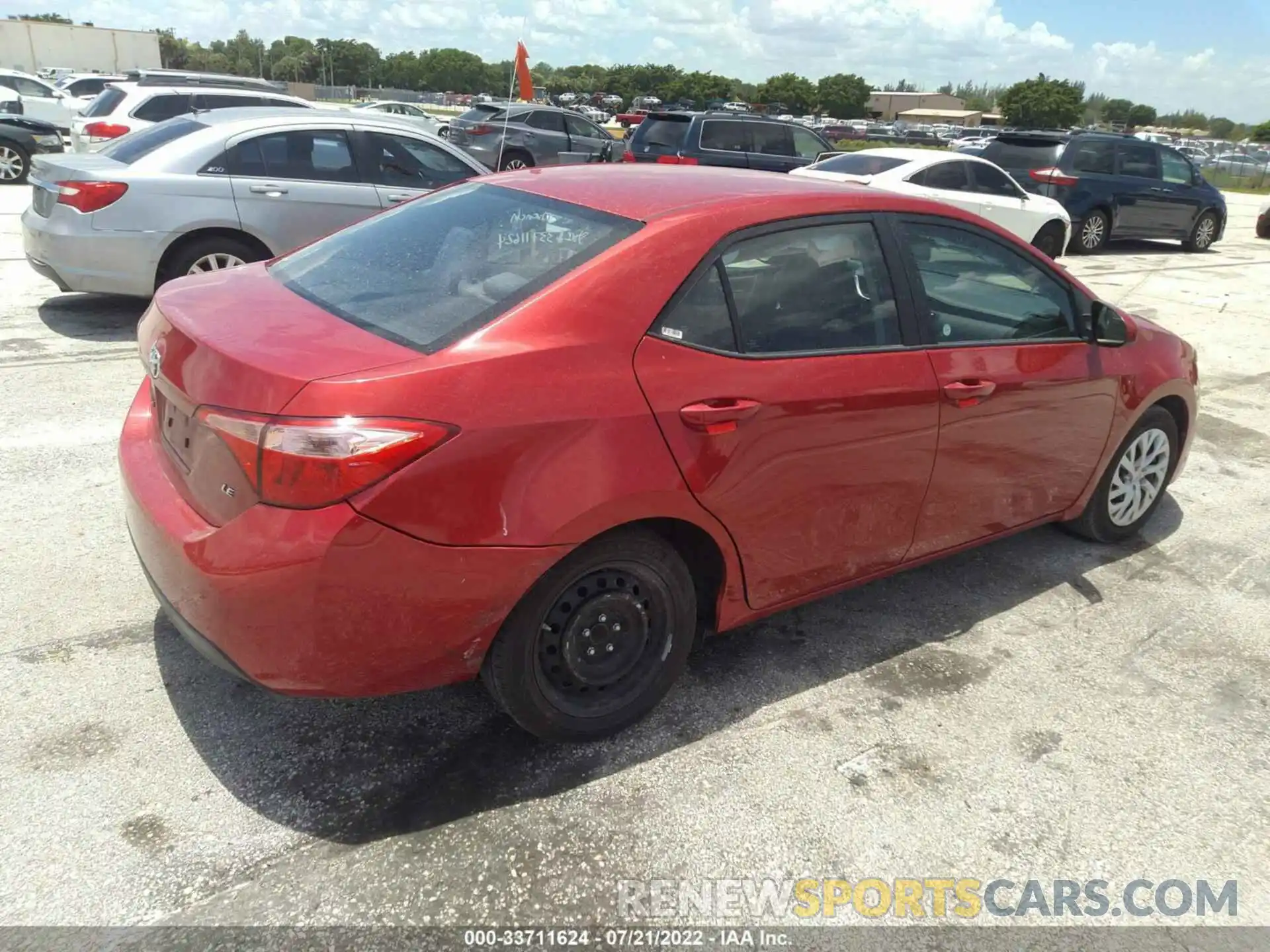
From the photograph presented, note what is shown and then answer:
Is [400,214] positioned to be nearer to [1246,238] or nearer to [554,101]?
[1246,238]

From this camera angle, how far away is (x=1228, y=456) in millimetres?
6188

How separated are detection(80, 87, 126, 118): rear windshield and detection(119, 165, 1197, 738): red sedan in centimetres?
1129

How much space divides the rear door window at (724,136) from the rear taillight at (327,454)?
13490mm

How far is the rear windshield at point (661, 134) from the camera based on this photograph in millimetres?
14867

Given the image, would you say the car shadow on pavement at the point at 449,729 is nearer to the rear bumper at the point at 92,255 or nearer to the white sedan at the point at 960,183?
the rear bumper at the point at 92,255

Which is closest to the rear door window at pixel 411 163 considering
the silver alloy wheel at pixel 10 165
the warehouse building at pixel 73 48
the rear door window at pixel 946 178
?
the rear door window at pixel 946 178

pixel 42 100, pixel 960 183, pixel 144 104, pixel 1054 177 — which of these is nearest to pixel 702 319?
pixel 960 183

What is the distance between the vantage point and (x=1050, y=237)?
13.7 m

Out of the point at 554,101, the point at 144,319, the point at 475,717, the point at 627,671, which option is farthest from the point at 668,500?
the point at 554,101

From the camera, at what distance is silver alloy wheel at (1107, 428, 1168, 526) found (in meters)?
4.53

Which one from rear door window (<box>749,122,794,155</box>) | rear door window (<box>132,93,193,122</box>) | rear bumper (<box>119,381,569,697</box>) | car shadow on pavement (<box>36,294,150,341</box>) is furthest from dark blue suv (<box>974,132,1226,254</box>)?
rear bumper (<box>119,381,569,697</box>)

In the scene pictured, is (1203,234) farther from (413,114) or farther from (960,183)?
(413,114)

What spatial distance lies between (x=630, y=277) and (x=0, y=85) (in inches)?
961

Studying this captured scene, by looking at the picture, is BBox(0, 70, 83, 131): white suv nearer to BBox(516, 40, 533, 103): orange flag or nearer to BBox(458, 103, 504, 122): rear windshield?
BBox(458, 103, 504, 122): rear windshield
